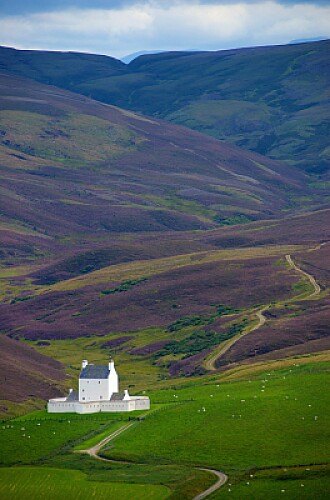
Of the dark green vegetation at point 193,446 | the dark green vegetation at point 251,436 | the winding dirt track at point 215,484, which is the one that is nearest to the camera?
the winding dirt track at point 215,484

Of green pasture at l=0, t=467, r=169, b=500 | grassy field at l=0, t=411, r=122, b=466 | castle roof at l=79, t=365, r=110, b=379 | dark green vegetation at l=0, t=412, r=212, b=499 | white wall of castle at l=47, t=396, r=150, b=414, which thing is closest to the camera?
green pasture at l=0, t=467, r=169, b=500

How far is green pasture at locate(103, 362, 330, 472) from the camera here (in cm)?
7369

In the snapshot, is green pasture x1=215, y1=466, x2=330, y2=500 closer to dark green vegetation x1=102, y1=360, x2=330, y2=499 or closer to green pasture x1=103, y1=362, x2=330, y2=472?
dark green vegetation x1=102, y1=360, x2=330, y2=499

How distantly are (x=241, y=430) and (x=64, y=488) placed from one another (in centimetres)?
1631

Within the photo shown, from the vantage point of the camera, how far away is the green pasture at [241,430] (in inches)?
2901

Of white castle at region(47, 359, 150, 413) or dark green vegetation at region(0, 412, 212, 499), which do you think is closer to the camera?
dark green vegetation at region(0, 412, 212, 499)

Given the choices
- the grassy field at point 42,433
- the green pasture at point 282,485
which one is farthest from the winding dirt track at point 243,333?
the green pasture at point 282,485

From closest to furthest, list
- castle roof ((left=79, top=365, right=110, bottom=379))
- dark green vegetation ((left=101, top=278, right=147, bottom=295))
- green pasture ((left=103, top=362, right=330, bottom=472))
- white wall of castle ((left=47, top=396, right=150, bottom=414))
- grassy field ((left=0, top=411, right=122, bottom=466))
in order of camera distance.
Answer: green pasture ((left=103, top=362, right=330, bottom=472))
grassy field ((left=0, top=411, right=122, bottom=466))
white wall of castle ((left=47, top=396, right=150, bottom=414))
castle roof ((left=79, top=365, right=110, bottom=379))
dark green vegetation ((left=101, top=278, right=147, bottom=295))

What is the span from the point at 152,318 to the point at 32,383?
57.5 metres

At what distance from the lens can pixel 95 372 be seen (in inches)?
3728

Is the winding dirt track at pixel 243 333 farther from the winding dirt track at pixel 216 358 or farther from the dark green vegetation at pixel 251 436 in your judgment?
the dark green vegetation at pixel 251 436

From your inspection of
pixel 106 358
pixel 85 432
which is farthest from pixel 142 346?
pixel 85 432

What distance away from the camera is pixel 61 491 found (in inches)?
2657

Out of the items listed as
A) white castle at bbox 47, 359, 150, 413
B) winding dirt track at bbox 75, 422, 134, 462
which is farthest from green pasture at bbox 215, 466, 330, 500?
white castle at bbox 47, 359, 150, 413
